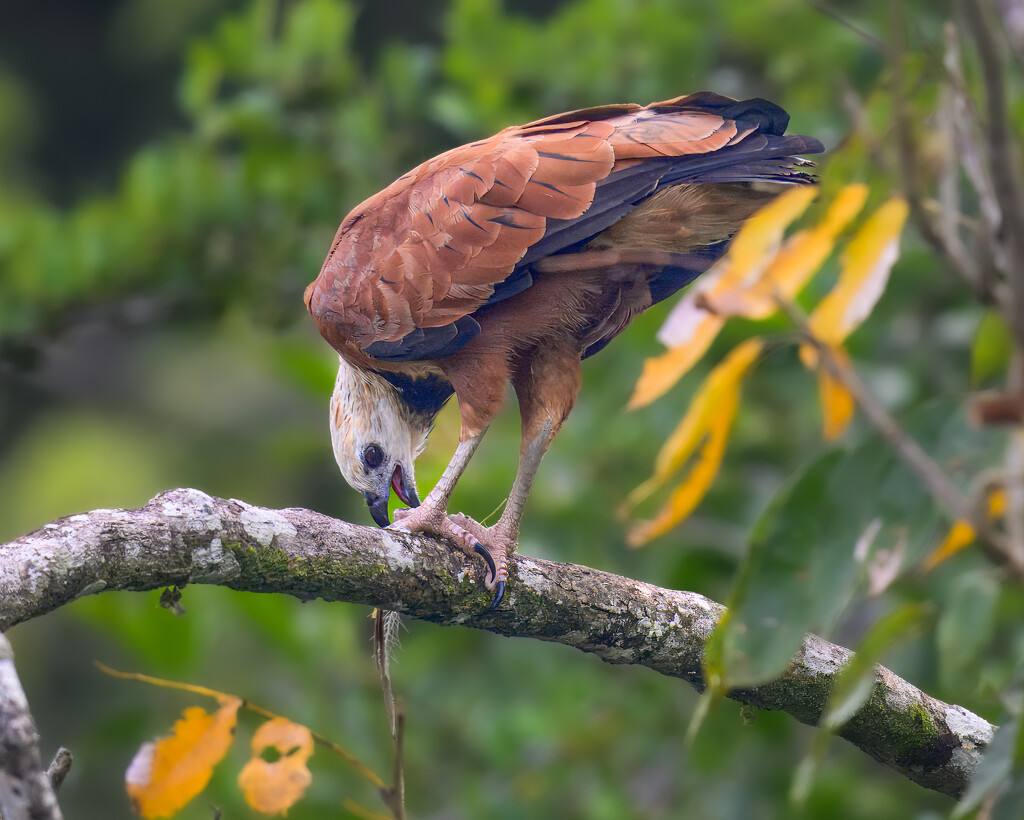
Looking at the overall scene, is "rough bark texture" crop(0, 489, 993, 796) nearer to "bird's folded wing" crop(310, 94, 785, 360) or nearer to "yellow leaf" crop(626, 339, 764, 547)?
"bird's folded wing" crop(310, 94, 785, 360)

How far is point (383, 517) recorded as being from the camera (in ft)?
11.9

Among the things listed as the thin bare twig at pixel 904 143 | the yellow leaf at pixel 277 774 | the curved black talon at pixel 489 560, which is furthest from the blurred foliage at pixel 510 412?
the thin bare twig at pixel 904 143

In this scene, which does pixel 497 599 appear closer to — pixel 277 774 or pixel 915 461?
pixel 277 774

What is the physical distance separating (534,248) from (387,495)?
124cm

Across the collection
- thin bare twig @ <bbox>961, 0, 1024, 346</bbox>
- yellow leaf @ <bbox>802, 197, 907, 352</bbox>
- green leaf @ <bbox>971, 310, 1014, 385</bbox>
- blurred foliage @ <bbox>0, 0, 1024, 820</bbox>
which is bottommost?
blurred foliage @ <bbox>0, 0, 1024, 820</bbox>

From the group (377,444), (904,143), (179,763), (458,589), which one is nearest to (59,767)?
(179,763)

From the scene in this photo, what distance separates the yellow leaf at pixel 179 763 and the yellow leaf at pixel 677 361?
1.10 metres

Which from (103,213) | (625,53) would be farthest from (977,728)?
(103,213)

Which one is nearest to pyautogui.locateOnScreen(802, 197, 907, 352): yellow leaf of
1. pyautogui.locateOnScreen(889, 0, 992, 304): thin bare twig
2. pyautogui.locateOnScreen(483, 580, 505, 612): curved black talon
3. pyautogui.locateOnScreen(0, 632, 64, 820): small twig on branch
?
pyautogui.locateOnScreen(889, 0, 992, 304): thin bare twig

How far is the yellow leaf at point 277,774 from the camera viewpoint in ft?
6.48

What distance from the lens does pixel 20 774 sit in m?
1.24

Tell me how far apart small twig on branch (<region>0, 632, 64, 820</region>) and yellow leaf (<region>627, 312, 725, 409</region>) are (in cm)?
82

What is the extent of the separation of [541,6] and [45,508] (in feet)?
15.1

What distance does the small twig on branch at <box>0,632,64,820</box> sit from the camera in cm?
124
